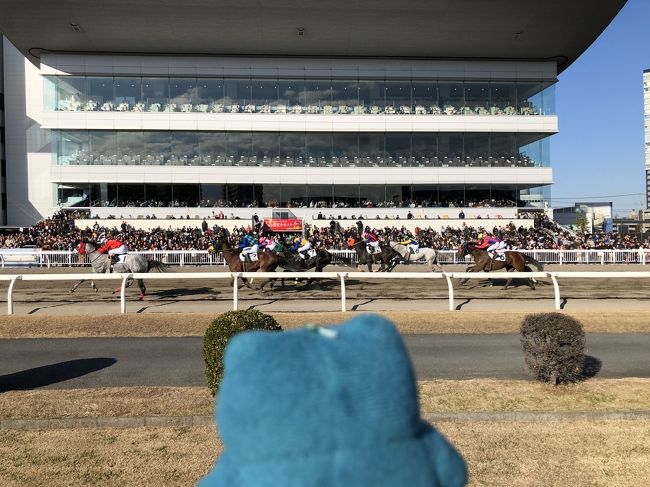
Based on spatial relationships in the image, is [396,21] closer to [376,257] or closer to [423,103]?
[423,103]

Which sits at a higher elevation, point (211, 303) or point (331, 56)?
point (331, 56)

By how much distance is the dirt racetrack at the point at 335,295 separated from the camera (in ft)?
44.1

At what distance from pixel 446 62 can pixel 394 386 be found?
41392mm

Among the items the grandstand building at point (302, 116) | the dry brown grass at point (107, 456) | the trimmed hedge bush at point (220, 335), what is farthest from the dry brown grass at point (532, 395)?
the grandstand building at point (302, 116)

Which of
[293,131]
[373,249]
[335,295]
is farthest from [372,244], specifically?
[293,131]

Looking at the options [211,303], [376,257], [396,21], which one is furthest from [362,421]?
[396,21]

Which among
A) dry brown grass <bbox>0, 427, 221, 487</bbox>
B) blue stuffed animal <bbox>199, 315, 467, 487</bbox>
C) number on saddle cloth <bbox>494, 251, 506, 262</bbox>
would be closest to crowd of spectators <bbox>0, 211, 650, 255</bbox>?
number on saddle cloth <bbox>494, 251, 506, 262</bbox>

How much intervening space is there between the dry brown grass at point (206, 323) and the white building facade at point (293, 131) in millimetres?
27733

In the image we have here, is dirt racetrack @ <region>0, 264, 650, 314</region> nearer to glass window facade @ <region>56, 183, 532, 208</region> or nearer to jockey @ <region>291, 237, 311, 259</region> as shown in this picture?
jockey @ <region>291, 237, 311, 259</region>

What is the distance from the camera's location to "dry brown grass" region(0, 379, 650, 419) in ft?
19.0

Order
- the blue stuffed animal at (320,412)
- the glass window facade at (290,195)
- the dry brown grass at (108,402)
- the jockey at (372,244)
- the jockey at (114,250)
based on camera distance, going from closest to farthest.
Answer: the blue stuffed animal at (320,412) < the dry brown grass at (108,402) < the jockey at (114,250) < the jockey at (372,244) < the glass window facade at (290,195)

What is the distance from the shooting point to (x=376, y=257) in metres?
20.6

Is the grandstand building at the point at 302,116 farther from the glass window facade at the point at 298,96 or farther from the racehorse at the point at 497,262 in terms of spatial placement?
the racehorse at the point at 497,262

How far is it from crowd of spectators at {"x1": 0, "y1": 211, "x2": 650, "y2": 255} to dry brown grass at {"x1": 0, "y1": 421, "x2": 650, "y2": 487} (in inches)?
964
